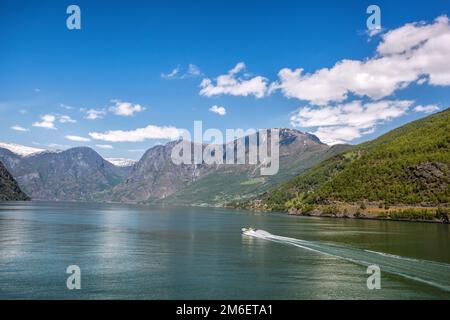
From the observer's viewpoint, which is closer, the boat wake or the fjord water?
the fjord water

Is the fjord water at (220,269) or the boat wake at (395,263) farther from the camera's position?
the boat wake at (395,263)

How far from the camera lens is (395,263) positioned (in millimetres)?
79312

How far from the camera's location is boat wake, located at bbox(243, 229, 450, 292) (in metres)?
65.7

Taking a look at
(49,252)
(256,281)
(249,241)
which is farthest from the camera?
(249,241)

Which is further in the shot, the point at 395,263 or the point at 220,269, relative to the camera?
the point at 395,263

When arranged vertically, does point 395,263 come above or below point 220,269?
above

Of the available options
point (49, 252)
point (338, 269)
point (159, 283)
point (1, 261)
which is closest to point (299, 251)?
point (338, 269)

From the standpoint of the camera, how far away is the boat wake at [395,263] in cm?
6569

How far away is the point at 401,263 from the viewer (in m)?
79.2
